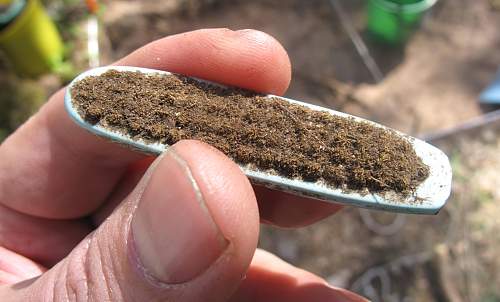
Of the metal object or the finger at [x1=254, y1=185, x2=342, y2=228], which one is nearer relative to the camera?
the metal object

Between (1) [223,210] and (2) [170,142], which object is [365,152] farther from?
(2) [170,142]

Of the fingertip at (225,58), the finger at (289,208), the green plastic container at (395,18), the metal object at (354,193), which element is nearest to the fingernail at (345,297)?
the finger at (289,208)

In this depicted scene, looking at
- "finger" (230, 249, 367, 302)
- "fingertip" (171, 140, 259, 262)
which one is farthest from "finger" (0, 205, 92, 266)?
"fingertip" (171, 140, 259, 262)

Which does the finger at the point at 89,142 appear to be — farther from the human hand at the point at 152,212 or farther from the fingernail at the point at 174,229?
the fingernail at the point at 174,229

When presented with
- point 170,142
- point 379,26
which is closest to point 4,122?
point 170,142

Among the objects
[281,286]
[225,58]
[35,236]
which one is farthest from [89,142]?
[281,286]

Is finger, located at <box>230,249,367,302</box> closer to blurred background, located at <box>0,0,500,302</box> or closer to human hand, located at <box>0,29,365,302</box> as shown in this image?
human hand, located at <box>0,29,365,302</box>
